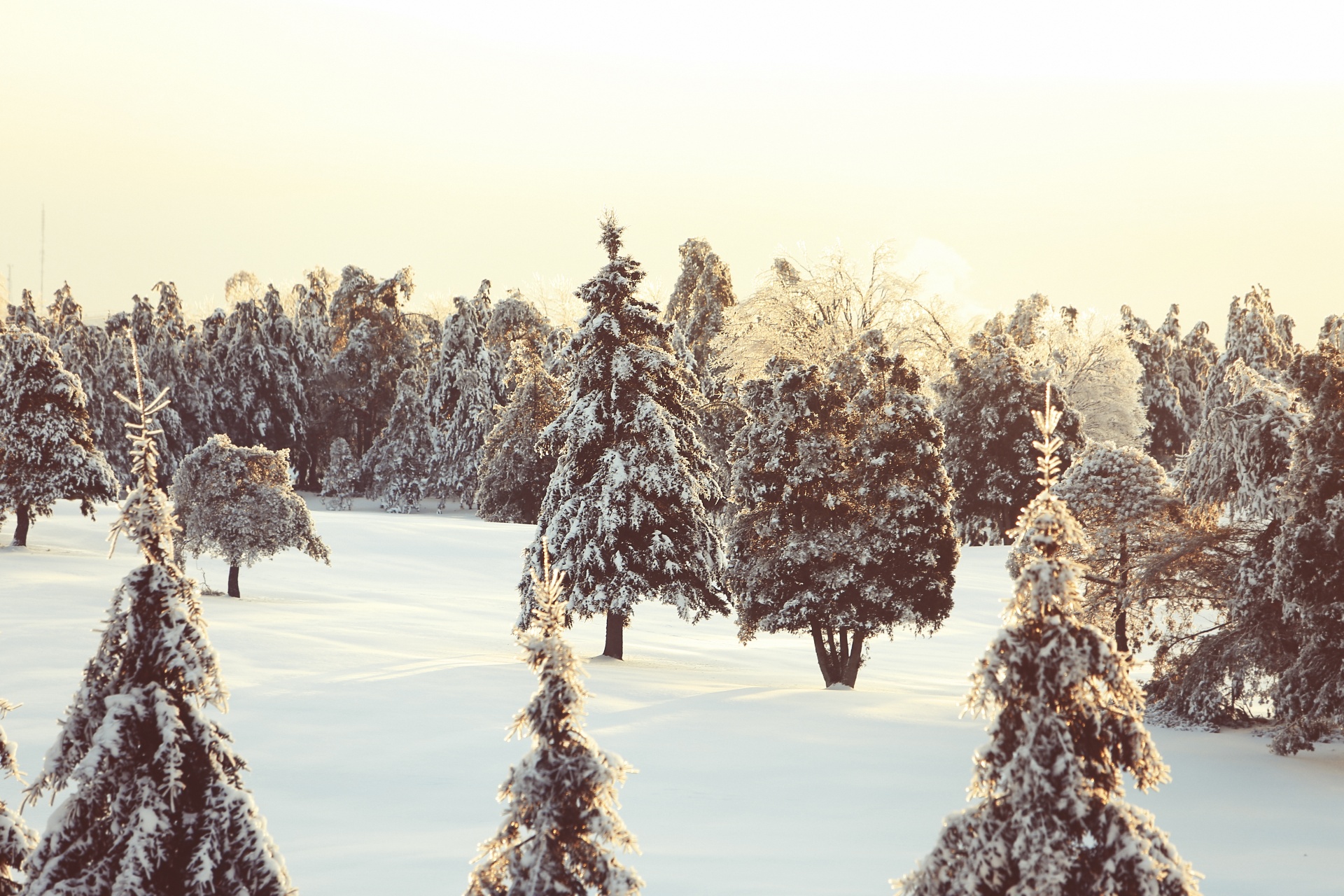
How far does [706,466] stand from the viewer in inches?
1101

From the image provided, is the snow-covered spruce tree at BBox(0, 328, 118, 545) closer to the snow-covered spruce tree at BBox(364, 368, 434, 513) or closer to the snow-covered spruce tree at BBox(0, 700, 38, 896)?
the snow-covered spruce tree at BBox(364, 368, 434, 513)

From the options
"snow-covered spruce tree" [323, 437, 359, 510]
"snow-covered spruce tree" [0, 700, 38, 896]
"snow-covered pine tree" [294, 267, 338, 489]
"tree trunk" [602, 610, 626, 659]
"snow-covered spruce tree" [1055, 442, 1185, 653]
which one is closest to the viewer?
"snow-covered spruce tree" [0, 700, 38, 896]

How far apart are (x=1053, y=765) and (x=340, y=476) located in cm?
6139

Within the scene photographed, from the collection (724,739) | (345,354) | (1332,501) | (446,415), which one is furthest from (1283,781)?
(345,354)

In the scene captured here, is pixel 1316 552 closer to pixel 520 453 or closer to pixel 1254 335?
pixel 520 453

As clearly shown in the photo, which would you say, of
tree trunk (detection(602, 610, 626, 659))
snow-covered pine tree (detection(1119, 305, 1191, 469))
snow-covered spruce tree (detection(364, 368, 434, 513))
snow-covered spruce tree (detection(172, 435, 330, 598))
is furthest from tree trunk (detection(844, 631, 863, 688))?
snow-covered pine tree (detection(1119, 305, 1191, 469))

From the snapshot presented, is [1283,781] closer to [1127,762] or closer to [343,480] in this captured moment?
[1127,762]

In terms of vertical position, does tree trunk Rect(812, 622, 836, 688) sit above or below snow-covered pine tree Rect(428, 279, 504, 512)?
below

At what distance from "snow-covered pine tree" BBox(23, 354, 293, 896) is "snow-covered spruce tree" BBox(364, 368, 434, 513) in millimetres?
56650

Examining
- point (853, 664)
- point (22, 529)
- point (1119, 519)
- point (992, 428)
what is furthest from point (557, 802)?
point (992, 428)

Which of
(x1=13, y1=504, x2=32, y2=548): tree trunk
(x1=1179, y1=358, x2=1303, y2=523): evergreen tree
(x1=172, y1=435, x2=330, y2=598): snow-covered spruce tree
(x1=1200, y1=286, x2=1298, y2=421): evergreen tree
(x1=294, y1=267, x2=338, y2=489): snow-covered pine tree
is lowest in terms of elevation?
(x1=13, y1=504, x2=32, y2=548): tree trunk

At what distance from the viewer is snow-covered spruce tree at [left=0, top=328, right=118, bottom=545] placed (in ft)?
113

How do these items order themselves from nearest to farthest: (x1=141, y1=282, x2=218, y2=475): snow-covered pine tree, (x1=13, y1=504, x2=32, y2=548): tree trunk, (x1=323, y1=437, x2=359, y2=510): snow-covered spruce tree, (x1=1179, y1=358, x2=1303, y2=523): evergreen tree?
(x1=1179, y1=358, x2=1303, y2=523): evergreen tree, (x1=13, y1=504, x2=32, y2=548): tree trunk, (x1=323, y1=437, x2=359, y2=510): snow-covered spruce tree, (x1=141, y1=282, x2=218, y2=475): snow-covered pine tree

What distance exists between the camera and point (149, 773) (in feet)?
24.9
